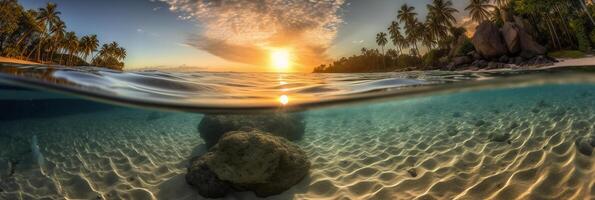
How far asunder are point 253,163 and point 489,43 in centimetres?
3381

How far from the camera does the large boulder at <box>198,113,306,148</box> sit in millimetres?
10984

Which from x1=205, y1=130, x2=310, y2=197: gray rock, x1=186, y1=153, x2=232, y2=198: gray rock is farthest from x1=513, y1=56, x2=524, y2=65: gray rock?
x1=186, y1=153, x2=232, y2=198: gray rock

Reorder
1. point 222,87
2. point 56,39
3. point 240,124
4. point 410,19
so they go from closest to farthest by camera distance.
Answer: point 222,87 < point 240,124 < point 56,39 < point 410,19

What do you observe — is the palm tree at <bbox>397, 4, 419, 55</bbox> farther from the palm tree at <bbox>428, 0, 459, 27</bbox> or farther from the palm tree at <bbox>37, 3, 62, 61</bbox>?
the palm tree at <bbox>37, 3, 62, 61</bbox>

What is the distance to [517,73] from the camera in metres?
8.54

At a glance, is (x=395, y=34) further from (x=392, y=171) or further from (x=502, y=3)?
(x=392, y=171)

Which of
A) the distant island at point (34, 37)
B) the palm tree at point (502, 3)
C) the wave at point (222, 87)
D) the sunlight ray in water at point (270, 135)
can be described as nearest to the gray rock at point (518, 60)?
the palm tree at point (502, 3)

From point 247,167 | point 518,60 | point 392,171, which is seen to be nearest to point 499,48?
point 518,60

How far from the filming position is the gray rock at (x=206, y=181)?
23.8 feet

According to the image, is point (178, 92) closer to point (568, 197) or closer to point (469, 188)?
point (469, 188)

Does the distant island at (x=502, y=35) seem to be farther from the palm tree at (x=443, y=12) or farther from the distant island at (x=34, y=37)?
the distant island at (x=34, y=37)

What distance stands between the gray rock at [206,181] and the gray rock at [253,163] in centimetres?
19

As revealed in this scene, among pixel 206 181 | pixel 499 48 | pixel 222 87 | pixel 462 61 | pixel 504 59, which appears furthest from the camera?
pixel 462 61

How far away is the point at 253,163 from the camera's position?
22.6 ft
